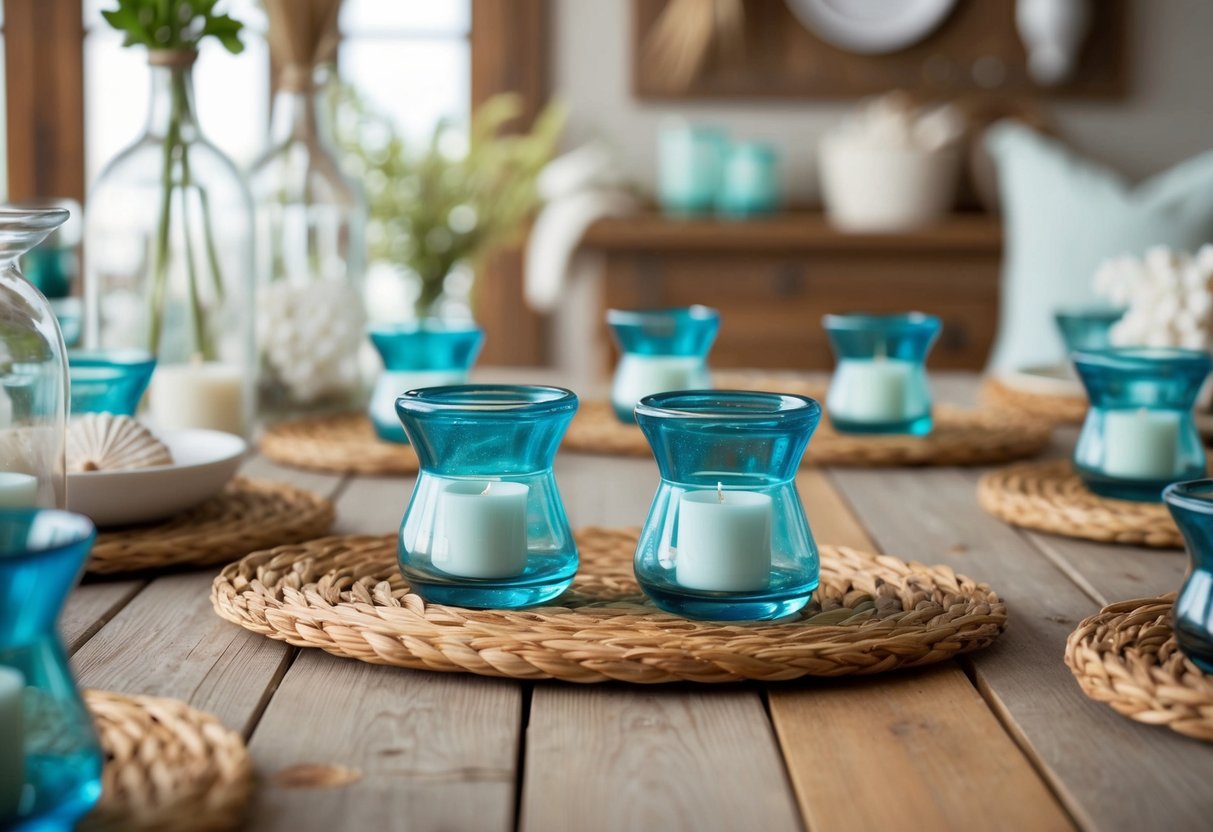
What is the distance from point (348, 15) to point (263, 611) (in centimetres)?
330

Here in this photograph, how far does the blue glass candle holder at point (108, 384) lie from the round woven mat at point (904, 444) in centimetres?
49

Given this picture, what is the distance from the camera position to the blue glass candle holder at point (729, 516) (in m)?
0.80

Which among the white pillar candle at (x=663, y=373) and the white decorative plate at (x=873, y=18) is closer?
the white pillar candle at (x=663, y=373)

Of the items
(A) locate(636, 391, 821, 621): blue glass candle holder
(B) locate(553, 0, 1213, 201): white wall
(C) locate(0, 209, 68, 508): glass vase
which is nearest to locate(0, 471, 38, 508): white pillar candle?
(C) locate(0, 209, 68, 508): glass vase

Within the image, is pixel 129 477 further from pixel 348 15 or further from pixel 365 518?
pixel 348 15

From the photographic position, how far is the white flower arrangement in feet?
4.97

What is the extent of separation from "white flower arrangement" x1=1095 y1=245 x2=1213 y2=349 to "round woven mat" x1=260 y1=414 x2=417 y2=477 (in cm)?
78

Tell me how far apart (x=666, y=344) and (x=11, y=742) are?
1.00 m

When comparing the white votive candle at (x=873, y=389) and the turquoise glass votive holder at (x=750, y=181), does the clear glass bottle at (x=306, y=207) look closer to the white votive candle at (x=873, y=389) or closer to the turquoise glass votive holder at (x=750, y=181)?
the white votive candle at (x=873, y=389)

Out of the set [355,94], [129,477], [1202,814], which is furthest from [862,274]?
[1202,814]

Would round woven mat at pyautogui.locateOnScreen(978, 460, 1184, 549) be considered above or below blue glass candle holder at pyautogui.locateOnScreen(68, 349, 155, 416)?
below

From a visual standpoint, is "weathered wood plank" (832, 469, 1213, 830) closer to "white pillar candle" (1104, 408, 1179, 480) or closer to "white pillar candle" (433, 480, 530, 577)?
"white pillar candle" (1104, 408, 1179, 480)

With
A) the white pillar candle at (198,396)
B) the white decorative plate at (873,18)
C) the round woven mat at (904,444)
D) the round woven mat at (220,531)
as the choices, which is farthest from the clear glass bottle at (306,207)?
the white decorative plate at (873,18)

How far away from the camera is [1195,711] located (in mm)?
684
